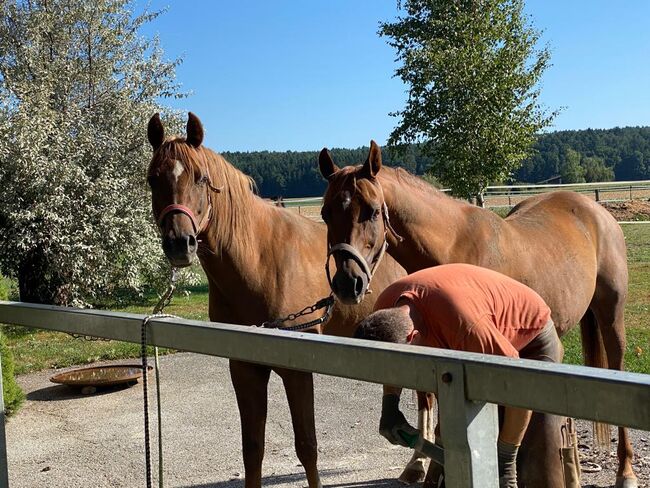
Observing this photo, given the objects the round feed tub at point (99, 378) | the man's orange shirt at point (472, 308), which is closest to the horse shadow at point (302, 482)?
the man's orange shirt at point (472, 308)

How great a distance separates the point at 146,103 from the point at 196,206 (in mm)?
10982

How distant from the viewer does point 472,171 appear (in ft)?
59.8

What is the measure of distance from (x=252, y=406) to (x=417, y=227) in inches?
56.7

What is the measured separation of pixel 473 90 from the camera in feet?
58.9

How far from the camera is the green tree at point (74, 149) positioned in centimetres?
1162

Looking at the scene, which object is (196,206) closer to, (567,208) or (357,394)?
(567,208)

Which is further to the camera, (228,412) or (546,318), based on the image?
(228,412)

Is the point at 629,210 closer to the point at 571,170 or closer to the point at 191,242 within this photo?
the point at 191,242

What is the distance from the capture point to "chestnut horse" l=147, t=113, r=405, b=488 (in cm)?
370

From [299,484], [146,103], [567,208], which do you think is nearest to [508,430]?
[299,484]

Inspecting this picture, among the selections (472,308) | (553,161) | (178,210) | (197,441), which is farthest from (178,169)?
(553,161)

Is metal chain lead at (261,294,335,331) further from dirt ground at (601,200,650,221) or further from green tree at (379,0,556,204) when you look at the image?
dirt ground at (601,200,650,221)

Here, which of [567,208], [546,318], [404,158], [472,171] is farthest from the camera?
[404,158]

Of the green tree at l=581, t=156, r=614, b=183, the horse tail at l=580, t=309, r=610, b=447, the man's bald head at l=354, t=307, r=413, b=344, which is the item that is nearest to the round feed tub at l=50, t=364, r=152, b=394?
the horse tail at l=580, t=309, r=610, b=447
